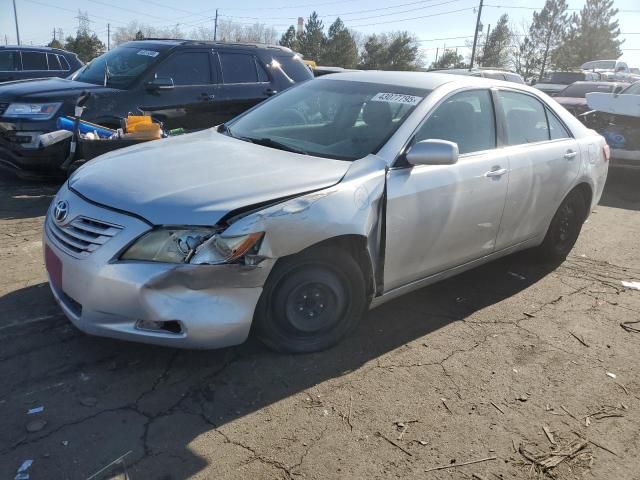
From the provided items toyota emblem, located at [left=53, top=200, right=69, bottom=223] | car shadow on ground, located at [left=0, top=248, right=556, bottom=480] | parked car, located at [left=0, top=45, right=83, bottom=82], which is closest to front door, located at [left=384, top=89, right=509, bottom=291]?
car shadow on ground, located at [left=0, top=248, right=556, bottom=480]

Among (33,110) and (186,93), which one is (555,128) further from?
(33,110)

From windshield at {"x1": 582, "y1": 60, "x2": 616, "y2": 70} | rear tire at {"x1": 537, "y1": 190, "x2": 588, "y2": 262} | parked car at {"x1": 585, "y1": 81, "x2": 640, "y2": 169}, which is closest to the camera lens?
rear tire at {"x1": 537, "y1": 190, "x2": 588, "y2": 262}

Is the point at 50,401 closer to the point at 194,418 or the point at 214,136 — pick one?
the point at 194,418

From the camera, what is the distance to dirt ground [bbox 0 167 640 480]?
97.4 inches

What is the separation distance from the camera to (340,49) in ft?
174

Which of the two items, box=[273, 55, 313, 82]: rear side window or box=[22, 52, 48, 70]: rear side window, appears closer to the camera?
box=[273, 55, 313, 82]: rear side window

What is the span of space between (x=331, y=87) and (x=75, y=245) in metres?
2.28

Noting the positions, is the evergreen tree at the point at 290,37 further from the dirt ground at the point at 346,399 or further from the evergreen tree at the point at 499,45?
the dirt ground at the point at 346,399

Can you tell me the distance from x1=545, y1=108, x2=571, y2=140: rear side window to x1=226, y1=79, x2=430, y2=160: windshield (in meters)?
1.62

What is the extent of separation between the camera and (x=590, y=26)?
59.0 metres

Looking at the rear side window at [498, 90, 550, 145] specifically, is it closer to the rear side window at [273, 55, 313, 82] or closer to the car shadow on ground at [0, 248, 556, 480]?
the car shadow on ground at [0, 248, 556, 480]

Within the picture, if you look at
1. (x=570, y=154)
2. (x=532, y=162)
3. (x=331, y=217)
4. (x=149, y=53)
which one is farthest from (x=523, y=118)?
(x=149, y=53)

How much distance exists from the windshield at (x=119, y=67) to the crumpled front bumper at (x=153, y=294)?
4598 mm

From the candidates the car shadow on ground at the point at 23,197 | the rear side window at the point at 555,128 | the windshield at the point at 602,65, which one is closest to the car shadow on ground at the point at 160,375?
the rear side window at the point at 555,128
